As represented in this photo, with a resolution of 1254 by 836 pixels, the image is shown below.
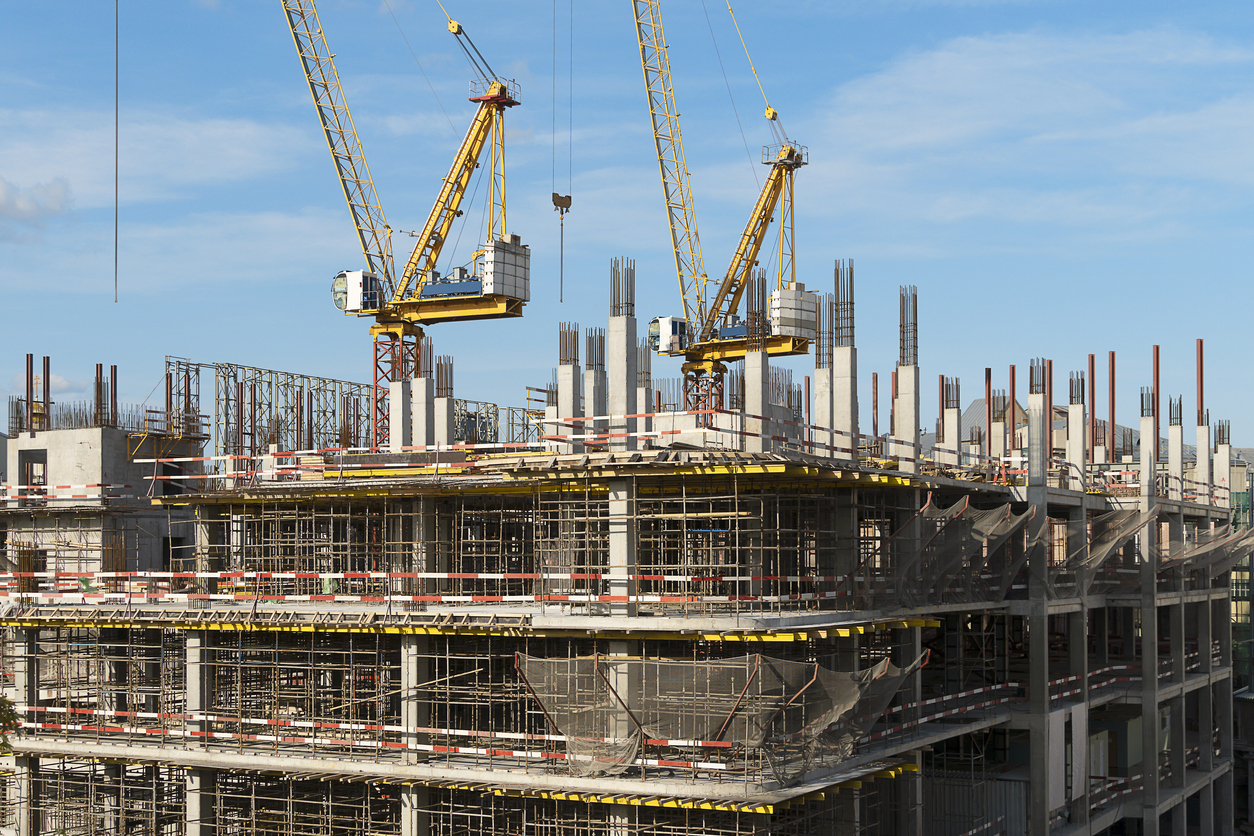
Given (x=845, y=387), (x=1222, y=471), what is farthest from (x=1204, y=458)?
(x=845, y=387)

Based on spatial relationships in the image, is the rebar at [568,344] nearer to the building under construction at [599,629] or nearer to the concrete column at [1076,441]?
the building under construction at [599,629]

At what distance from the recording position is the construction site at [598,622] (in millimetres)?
27125

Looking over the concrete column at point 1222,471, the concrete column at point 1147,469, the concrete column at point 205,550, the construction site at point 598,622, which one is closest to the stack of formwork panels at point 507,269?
the construction site at point 598,622

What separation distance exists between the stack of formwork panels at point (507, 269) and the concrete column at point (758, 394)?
672 inches

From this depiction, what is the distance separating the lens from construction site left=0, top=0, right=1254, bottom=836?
89.0 feet

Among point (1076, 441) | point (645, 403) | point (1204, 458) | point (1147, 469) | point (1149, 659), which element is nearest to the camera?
point (645, 403)

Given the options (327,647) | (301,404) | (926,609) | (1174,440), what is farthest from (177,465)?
(1174,440)

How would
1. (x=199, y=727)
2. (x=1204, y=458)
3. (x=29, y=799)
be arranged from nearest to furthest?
(x=199, y=727) → (x=29, y=799) → (x=1204, y=458)

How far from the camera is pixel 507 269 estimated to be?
45.2 m

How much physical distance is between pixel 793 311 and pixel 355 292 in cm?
1667

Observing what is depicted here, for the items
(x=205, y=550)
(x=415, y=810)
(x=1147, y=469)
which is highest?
(x=1147, y=469)

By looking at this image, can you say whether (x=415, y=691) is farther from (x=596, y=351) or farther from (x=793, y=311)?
(x=793, y=311)

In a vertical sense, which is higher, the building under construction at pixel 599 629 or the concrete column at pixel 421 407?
the concrete column at pixel 421 407

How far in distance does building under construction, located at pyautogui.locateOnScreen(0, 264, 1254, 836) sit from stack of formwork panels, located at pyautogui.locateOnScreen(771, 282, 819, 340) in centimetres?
1017
